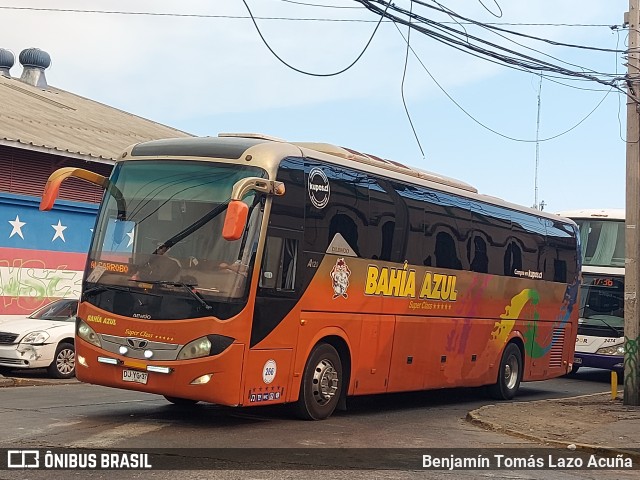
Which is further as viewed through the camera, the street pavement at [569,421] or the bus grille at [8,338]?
the bus grille at [8,338]

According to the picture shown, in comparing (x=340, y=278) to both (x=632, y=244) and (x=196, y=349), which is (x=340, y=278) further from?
(x=632, y=244)

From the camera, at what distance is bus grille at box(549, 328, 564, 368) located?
21234 mm

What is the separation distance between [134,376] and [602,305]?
1629 centimetres

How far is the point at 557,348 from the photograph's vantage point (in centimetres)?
2145

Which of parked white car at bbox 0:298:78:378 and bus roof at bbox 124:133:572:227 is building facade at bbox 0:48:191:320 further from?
bus roof at bbox 124:133:572:227

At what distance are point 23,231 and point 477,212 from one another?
1052 centimetres

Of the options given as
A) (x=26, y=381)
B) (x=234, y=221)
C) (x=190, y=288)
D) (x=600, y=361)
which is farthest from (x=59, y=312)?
(x=600, y=361)

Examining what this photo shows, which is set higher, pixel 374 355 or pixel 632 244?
pixel 632 244

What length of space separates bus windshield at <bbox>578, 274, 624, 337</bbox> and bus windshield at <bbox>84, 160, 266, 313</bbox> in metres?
15.2

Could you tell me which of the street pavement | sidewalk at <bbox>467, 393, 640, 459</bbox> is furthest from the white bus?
sidewalk at <bbox>467, 393, 640, 459</bbox>

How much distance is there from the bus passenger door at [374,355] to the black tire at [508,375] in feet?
15.3

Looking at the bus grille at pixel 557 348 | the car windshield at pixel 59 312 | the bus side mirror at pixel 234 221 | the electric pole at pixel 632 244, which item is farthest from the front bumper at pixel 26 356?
the electric pole at pixel 632 244

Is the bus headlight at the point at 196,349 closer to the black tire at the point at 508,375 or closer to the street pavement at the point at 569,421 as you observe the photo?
the street pavement at the point at 569,421

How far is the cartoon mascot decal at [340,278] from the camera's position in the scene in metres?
13.7
